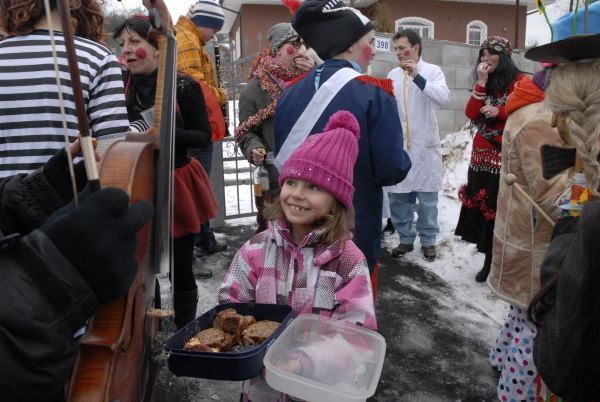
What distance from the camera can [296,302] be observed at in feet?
5.45

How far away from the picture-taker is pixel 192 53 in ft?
13.2

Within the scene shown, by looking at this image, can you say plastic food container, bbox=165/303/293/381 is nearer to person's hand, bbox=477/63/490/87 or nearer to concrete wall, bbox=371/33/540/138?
person's hand, bbox=477/63/490/87

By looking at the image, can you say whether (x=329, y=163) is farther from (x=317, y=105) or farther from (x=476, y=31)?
(x=476, y=31)

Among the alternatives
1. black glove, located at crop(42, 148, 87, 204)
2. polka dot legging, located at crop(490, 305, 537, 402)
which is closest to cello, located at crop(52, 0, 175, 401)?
black glove, located at crop(42, 148, 87, 204)

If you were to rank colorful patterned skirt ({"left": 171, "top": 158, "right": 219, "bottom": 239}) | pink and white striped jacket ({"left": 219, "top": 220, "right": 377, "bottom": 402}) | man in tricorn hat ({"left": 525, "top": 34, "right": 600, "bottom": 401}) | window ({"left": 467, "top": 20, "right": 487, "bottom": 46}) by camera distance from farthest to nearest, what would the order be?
window ({"left": 467, "top": 20, "right": 487, "bottom": 46}) → colorful patterned skirt ({"left": 171, "top": 158, "right": 219, "bottom": 239}) → pink and white striped jacket ({"left": 219, "top": 220, "right": 377, "bottom": 402}) → man in tricorn hat ({"left": 525, "top": 34, "right": 600, "bottom": 401})

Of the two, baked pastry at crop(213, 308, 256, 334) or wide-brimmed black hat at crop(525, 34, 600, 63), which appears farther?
wide-brimmed black hat at crop(525, 34, 600, 63)

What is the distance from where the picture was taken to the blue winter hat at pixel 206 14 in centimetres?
420

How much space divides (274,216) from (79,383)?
3.63 feet

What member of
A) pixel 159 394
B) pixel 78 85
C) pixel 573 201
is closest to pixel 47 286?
pixel 78 85

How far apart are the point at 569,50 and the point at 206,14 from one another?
11.2 feet

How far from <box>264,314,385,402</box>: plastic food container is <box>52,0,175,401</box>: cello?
0.34 meters

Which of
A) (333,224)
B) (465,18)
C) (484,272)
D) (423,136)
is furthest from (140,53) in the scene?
(465,18)

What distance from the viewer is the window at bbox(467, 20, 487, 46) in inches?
647

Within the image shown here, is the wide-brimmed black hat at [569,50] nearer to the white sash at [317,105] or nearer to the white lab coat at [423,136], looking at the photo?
the white sash at [317,105]
